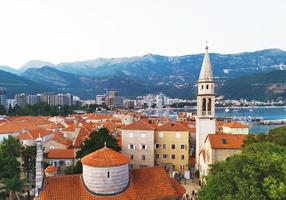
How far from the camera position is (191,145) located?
60094mm

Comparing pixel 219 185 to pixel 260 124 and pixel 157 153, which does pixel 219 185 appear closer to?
pixel 157 153

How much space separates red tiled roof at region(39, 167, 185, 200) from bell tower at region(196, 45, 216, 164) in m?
18.2

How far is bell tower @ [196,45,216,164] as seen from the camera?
45.0 metres

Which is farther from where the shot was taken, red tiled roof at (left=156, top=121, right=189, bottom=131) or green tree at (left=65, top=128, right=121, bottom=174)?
red tiled roof at (left=156, top=121, right=189, bottom=131)

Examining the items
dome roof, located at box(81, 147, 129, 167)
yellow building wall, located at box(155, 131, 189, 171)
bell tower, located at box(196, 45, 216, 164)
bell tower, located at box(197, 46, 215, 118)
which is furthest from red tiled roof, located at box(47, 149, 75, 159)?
dome roof, located at box(81, 147, 129, 167)

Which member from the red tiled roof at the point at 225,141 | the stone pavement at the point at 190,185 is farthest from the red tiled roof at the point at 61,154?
the red tiled roof at the point at 225,141

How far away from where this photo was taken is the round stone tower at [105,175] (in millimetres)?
25859

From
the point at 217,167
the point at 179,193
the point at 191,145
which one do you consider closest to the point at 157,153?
the point at 191,145

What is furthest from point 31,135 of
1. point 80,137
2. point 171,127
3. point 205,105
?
point 205,105

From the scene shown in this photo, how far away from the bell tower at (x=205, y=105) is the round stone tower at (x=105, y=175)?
21.0m

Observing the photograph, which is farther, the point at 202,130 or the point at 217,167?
→ the point at 202,130

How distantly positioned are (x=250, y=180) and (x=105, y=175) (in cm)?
1075

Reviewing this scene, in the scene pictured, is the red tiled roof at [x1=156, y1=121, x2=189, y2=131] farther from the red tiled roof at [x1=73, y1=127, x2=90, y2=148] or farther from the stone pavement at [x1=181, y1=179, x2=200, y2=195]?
the red tiled roof at [x1=73, y1=127, x2=90, y2=148]

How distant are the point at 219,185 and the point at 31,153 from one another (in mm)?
29026
